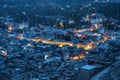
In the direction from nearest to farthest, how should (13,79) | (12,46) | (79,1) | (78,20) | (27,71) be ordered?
(13,79) < (27,71) < (12,46) < (78,20) < (79,1)

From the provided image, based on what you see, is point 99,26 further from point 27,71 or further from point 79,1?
point 79,1

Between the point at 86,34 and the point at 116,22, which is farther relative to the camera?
the point at 116,22

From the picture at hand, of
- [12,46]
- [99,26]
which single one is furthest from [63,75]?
[99,26]

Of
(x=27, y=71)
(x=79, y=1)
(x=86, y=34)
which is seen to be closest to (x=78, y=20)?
(x=86, y=34)

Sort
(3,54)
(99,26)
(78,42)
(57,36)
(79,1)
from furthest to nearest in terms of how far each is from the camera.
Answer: (79,1) < (99,26) < (57,36) < (78,42) < (3,54)

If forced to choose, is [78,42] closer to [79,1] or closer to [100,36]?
[100,36]

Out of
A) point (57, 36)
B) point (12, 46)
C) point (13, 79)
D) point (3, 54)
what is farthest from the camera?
point (57, 36)

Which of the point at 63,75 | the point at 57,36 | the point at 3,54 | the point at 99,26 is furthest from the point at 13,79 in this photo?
the point at 99,26

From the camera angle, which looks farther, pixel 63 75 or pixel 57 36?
pixel 57 36

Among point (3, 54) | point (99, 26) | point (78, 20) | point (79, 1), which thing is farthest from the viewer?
point (79, 1)
